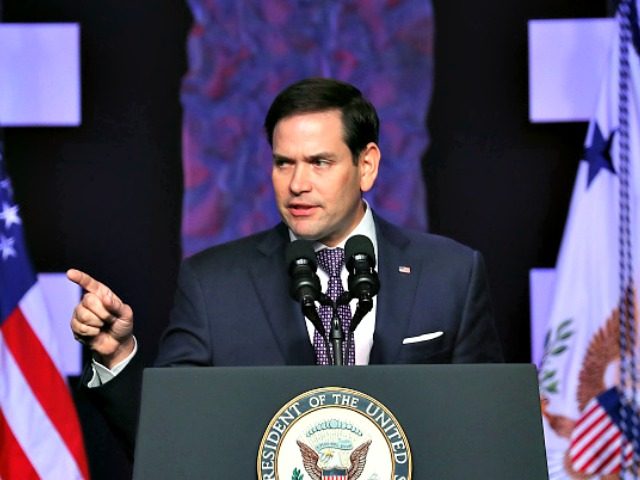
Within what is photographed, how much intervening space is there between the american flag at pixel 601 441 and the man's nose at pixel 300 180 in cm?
171

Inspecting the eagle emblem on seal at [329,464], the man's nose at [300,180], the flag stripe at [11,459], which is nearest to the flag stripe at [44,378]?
the flag stripe at [11,459]

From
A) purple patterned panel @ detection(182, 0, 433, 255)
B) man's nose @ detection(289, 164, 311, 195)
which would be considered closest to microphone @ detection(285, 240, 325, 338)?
man's nose @ detection(289, 164, 311, 195)

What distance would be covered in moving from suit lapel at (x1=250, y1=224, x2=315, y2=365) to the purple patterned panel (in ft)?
4.92

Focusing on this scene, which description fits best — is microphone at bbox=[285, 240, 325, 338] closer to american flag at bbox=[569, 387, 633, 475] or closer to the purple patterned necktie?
the purple patterned necktie

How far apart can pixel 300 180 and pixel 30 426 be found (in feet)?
5.14

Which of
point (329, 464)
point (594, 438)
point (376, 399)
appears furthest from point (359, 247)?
point (594, 438)

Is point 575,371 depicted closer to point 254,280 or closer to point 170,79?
point 254,280

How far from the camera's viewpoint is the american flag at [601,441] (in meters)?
3.73

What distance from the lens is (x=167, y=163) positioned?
4215 mm

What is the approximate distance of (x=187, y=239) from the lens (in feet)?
13.8

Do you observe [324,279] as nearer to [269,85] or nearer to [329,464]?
[329,464]

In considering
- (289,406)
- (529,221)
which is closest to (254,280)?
(289,406)

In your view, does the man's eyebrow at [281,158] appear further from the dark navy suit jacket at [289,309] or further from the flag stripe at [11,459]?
the flag stripe at [11,459]

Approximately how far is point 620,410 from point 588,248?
0.56 m
